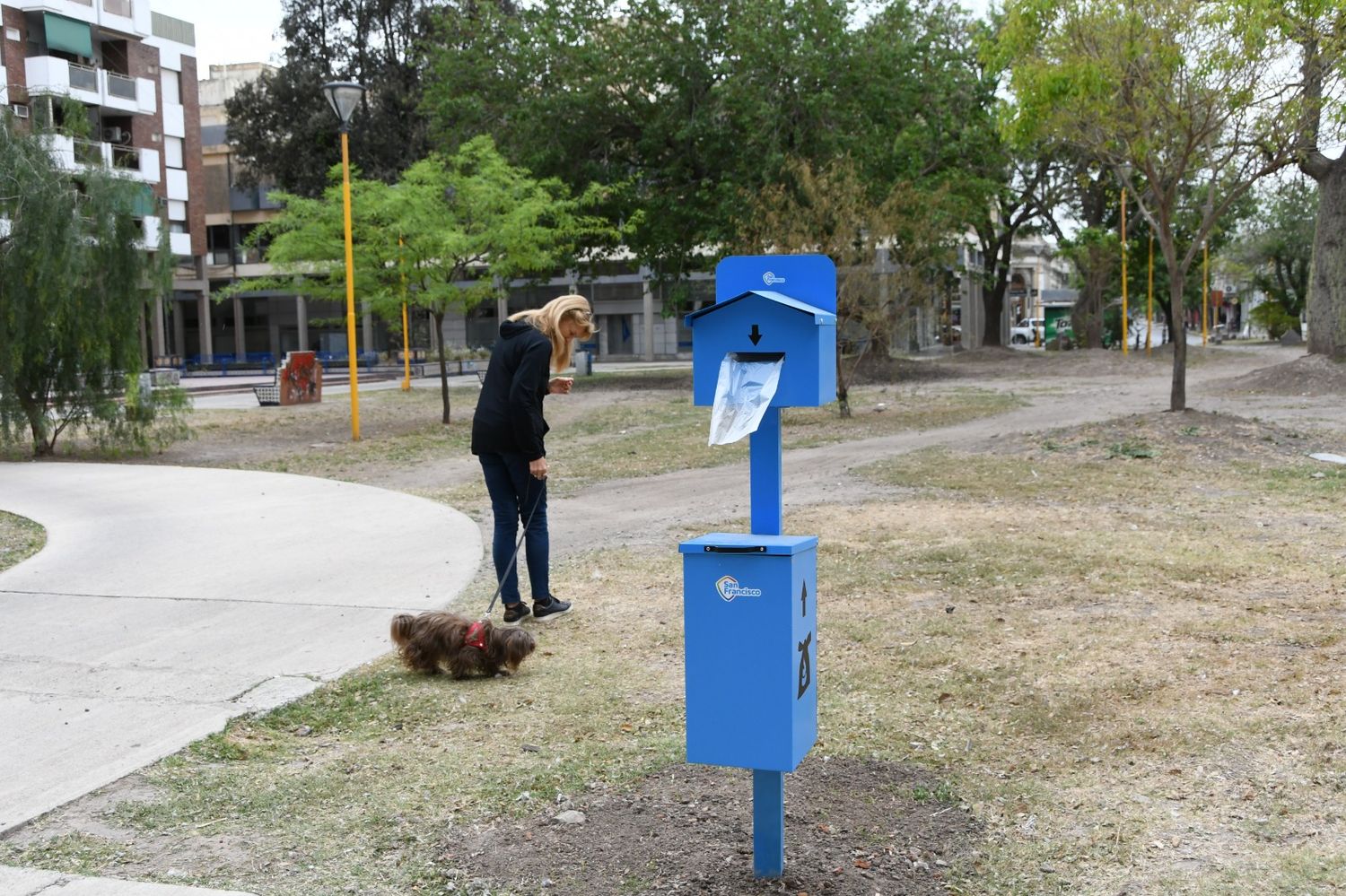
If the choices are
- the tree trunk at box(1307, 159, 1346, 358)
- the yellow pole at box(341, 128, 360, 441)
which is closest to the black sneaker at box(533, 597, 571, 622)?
the yellow pole at box(341, 128, 360, 441)

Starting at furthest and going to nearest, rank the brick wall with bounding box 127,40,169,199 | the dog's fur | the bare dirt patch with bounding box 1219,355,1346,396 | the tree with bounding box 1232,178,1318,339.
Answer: the tree with bounding box 1232,178,1318,339 < the brick wall with bounding box 127,40,169,199 < the bare dirt patch with bounding box 1219,355,1346,396 < the dog's fur

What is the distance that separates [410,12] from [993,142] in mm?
24589

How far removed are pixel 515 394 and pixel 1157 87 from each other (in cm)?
1141

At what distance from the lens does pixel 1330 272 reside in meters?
24.1

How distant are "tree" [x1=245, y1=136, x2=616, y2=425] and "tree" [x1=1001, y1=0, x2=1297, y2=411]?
9013 millimetres

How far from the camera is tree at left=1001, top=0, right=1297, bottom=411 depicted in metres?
14.5

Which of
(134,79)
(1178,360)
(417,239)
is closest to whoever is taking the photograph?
(1178,360)

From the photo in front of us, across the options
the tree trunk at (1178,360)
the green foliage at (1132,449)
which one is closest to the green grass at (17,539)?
the green foliage at (1132,449)

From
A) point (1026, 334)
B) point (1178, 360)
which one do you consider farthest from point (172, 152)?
point (1026, 334)

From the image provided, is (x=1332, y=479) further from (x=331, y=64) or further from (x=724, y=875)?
(x=331, y=64)

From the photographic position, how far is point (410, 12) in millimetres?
48531

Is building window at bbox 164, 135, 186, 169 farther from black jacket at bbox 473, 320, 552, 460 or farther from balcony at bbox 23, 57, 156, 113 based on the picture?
black jacket at bbox 473, 320, 552, 460

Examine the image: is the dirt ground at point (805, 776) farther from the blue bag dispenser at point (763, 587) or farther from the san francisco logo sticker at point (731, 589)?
the san francisco logo sticker at point (731, 589)

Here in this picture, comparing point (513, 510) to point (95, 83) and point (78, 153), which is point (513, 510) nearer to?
point (78, 153)
